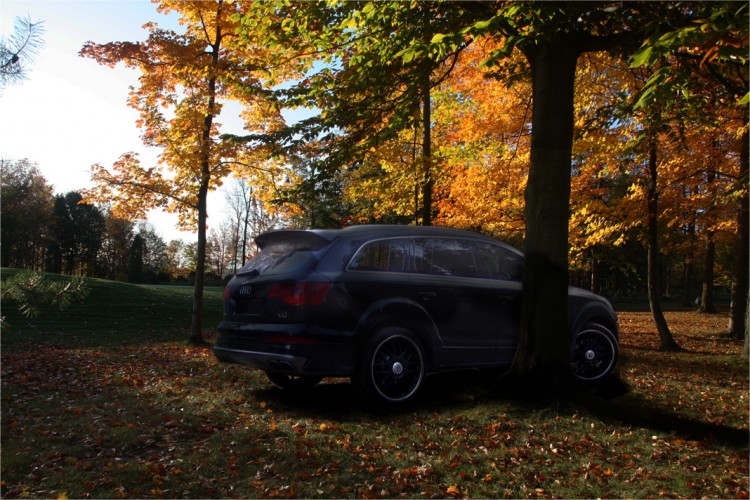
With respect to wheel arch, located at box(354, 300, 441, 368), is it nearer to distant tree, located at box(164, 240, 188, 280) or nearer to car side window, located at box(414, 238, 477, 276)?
car side window, located at box(414, 238, 477, 276)

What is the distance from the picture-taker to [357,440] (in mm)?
4621

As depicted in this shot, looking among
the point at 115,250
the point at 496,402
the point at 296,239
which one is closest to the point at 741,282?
the point at 496,402

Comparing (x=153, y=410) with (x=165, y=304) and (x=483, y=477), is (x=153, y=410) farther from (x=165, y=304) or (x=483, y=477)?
(x=165, y=304)

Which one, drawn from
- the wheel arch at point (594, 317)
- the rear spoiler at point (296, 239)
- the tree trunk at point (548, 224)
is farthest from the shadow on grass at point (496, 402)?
the rear spoiler at point (296, 239)

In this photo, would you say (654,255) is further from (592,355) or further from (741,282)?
(592,355)

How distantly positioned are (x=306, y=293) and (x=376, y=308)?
755 mm

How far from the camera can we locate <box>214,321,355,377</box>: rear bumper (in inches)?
205

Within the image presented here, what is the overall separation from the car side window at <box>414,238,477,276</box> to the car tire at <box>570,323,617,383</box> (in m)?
1.81

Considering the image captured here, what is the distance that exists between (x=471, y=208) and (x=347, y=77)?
9.80 meters

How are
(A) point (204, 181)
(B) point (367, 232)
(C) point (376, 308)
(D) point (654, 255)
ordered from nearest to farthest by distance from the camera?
(C) point (376, 308)
(B) point (367, 232)
(D) point (654, 255)
(A) point (204, 181)

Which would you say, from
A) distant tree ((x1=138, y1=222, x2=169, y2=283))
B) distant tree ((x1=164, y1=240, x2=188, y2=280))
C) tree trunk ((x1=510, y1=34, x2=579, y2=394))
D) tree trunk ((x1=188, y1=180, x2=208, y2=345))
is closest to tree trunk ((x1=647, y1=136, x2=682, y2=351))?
tree trunk ((x1=510, y1=34, x2=579, y2=394))

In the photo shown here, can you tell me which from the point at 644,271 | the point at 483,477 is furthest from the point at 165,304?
the point at 644,271

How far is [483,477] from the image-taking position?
3.86 m

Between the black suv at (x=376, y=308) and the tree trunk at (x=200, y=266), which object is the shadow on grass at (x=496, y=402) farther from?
the tree trunk at (x=200, y=266)
